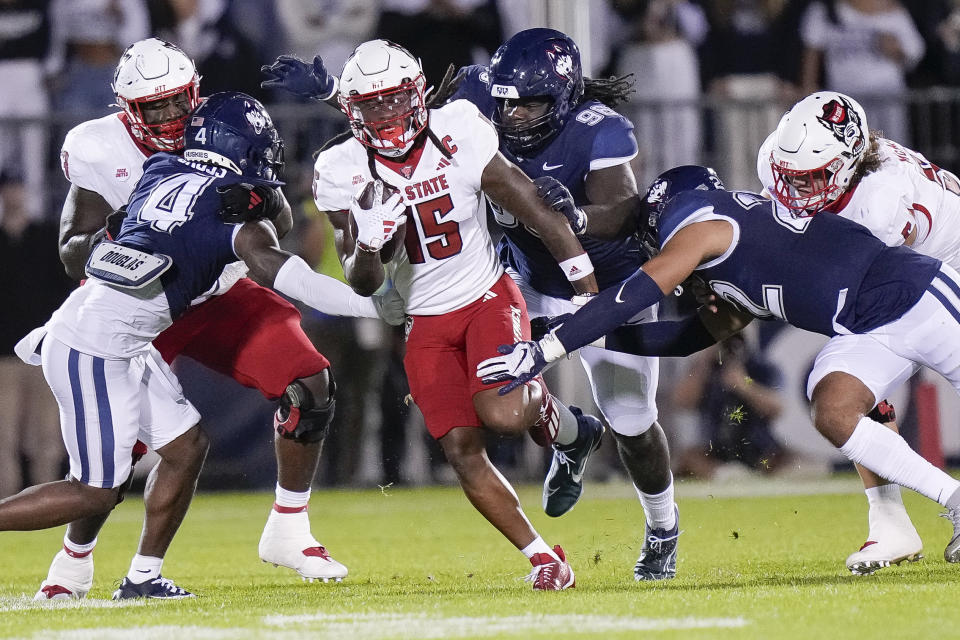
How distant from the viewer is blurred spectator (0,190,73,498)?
9547 mm

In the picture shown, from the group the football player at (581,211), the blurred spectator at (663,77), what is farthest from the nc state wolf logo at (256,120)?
the blurred spectator at (663,77)

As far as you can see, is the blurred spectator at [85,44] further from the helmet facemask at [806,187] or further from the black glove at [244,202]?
the helmet facemask at [806,187]

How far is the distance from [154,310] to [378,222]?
3.39 ft

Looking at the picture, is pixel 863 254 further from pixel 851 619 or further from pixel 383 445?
pixel 383 445

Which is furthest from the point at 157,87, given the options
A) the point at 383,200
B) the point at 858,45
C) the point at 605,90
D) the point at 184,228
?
the point at 858,45

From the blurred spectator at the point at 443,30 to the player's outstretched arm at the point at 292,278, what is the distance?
16.6ft

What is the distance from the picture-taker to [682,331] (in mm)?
5668

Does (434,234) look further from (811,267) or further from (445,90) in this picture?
(811,267)

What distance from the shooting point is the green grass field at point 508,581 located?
419 cm

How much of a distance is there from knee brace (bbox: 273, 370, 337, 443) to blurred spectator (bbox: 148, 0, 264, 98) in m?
4.86

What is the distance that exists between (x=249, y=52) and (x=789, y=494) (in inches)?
191

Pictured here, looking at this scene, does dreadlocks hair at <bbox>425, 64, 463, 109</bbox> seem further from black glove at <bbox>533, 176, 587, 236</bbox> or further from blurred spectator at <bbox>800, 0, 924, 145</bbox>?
blurred spectator at <bbox>800, 0, 924, 145</bbox>

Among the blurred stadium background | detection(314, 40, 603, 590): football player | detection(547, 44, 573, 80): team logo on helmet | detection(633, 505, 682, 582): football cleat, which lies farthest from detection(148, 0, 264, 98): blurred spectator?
detection(633, 505, 682, 582): football cleat

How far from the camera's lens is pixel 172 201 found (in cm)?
541
